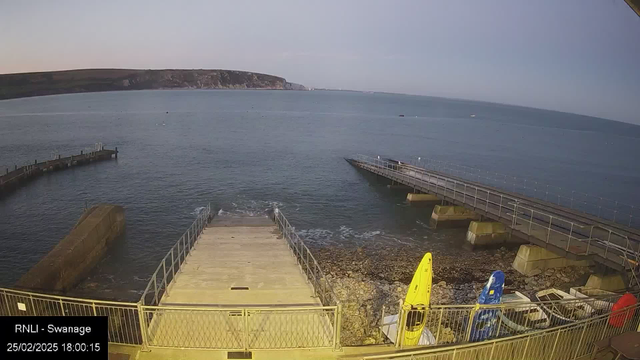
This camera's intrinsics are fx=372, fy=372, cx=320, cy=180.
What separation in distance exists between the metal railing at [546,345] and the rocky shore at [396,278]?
268 inches

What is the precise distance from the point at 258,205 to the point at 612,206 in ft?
129

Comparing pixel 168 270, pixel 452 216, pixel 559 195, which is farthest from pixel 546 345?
pixel 559 195

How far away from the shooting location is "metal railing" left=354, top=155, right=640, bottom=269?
1969 centimetres

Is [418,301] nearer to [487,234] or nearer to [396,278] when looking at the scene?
[396,278]

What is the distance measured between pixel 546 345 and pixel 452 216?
23925 mm

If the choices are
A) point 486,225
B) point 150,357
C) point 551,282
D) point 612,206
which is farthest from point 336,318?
point 612,206

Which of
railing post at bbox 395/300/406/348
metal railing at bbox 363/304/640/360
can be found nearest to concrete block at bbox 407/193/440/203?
metal railing at bbox 363/304/640/360

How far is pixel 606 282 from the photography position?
1947cm

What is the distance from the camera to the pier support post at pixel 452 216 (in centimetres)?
3144

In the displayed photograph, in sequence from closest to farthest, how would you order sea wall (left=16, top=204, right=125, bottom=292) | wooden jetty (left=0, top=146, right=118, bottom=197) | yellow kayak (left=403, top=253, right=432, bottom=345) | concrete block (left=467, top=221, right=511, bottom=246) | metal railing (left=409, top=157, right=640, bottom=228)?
yellow kayak (left=403, top=253, right=432, bottom=345)
sea wall (left=16, top=204, right=125, bottom=292)
concrete block (left=467, top=221, right=511, bottom=246)
metal railing (left=409, top=157, right=640, bottom=228)
wooden jetty (left=0, top=146, right=118, bottom=197)

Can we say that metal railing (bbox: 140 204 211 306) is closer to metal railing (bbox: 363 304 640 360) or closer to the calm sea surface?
the calm sea surface

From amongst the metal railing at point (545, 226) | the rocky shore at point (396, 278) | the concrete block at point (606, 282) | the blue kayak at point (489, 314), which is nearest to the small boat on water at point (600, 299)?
the blue kayak at point (489, 314)

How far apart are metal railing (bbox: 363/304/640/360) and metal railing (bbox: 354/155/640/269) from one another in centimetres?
1179

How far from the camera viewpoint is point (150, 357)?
8.19 m
